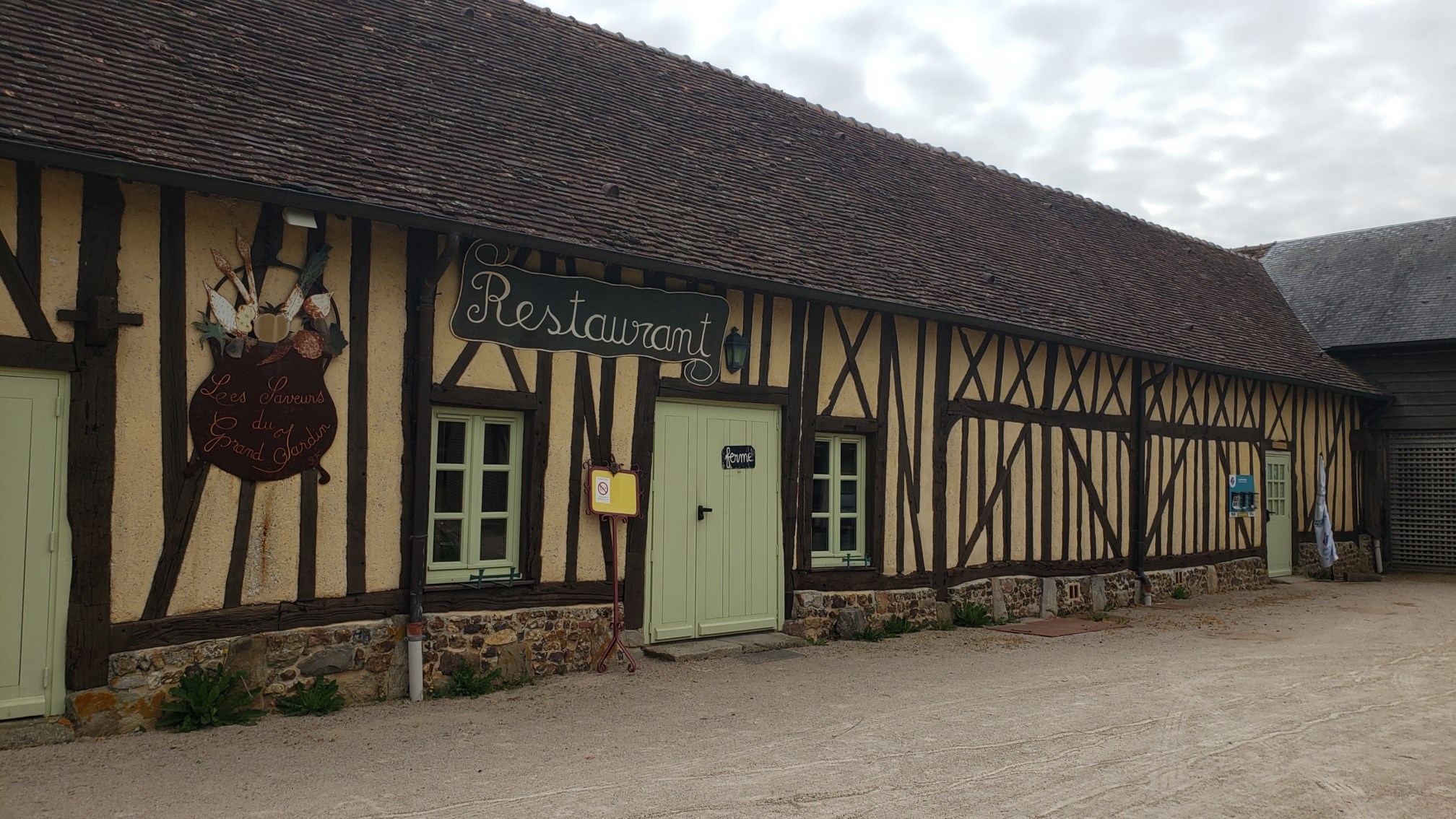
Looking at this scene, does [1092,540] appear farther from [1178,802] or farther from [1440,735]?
[1178,802]

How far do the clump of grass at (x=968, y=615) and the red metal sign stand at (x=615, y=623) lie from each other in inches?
139

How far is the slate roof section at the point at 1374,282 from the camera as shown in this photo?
15234 millimetres

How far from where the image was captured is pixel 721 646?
7.41 m

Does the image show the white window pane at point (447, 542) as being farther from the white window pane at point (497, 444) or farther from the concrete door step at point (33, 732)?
the concrete door step at point (33, 732)

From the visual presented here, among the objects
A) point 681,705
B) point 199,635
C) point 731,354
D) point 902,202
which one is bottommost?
point 681,705

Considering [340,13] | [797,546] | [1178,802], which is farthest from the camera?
[797,546]

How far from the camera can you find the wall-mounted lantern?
7.67 m

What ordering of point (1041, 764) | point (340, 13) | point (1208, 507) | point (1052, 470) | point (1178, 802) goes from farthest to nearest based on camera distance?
point (1208, 507)
point (1052, 470)
point (340, 13)
point (1041, 764)
point (1178, 802)

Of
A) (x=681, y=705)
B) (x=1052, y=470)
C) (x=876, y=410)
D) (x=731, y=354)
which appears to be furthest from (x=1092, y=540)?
(x=681, y=705)

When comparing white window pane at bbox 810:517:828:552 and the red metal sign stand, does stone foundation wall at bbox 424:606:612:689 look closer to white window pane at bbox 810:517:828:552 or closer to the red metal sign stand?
the red metal sign stand

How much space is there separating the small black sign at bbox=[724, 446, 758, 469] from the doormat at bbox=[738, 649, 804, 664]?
136cm

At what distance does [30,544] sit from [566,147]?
14.0 ft

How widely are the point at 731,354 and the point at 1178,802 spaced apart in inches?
172

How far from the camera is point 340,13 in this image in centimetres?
758
